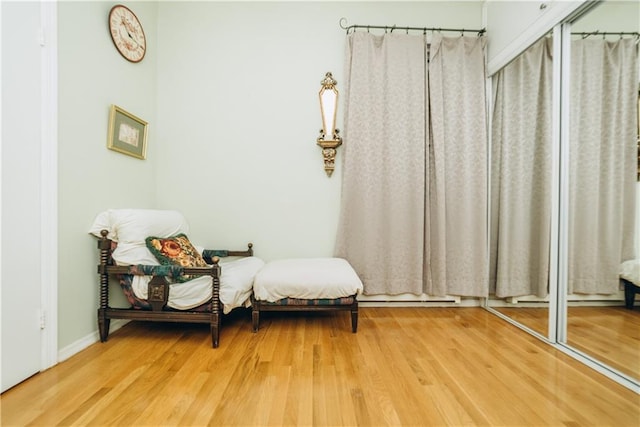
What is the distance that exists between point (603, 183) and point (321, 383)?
2065 millimetres

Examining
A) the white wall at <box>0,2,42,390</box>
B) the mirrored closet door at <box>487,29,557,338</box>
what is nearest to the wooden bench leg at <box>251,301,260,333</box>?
the white wall at <box>0,2,42,390</box>

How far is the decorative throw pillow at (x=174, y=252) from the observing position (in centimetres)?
201

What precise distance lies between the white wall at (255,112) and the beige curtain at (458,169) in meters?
0.54

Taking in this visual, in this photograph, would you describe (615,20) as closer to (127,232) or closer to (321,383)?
(321,383)

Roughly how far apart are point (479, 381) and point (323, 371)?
841mm

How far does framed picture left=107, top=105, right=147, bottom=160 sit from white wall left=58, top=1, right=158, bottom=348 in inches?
1.8

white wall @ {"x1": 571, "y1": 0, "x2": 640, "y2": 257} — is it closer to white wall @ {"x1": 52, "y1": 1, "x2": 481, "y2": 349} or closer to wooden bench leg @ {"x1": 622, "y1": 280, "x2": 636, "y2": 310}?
wooden bench leg @ {"x1": 622, "y1": 280, "x2": 636, "y2": 310}

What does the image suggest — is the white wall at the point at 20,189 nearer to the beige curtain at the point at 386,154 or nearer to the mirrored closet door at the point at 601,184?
the beige curtain at the point at 386,154

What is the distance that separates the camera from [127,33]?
2.30 meters

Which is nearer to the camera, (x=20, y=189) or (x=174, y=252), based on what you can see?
(x=20, y=189)

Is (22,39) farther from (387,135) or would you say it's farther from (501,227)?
(501,227)

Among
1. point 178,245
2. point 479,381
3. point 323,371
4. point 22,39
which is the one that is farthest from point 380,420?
point 22,39

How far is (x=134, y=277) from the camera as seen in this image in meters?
1.91

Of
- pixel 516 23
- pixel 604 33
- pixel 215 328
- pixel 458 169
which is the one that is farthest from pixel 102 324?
pixel 516 23
